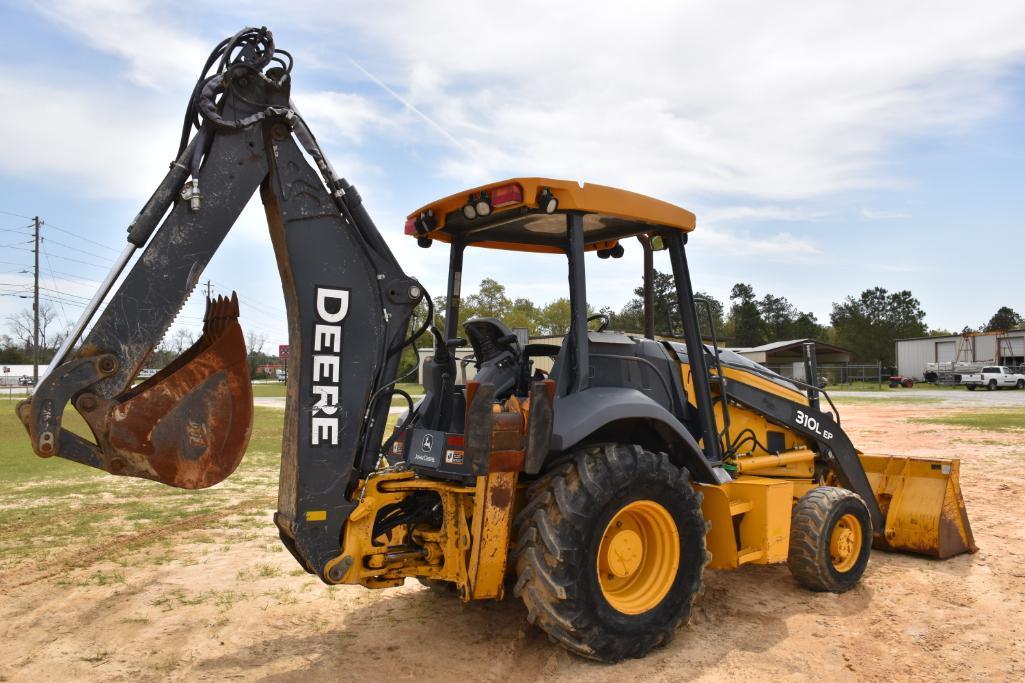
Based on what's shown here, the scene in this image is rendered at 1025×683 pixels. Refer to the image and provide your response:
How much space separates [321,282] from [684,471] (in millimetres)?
2400

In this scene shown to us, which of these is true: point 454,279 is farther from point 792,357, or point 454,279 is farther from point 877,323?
point 877,323

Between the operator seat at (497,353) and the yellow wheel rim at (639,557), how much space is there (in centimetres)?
107

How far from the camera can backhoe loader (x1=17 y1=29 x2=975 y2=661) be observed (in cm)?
387

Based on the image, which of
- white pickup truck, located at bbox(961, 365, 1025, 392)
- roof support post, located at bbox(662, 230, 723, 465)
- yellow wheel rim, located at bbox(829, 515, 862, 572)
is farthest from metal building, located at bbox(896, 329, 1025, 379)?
roof support post, located at bbox(662, 230, 723, 465)

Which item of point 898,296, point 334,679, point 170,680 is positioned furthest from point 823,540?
point 898,296

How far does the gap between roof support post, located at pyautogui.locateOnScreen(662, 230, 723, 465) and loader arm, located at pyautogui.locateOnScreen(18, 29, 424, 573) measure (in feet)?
6.54

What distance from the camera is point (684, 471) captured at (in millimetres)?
4777

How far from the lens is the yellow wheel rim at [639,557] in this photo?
4590 millimetres

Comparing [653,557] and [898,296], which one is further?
[898,296]

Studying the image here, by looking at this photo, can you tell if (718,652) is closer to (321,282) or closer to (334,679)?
(334,679)

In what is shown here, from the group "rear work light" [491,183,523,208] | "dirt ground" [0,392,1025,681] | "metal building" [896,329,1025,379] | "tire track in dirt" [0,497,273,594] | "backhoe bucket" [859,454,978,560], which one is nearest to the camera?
"dirt ground" [0,392,1025,681]

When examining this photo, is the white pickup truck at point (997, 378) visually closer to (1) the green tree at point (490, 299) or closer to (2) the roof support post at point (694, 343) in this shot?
(1) the green tree at point (490, 299)

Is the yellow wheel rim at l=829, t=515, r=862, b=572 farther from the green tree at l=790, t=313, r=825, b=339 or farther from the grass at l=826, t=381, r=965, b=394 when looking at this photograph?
the green tree at l=790, t=313, r=825, b=339

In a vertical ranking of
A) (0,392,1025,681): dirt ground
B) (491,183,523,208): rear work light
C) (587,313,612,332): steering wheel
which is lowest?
(0,392,1025,681): dirt ground
